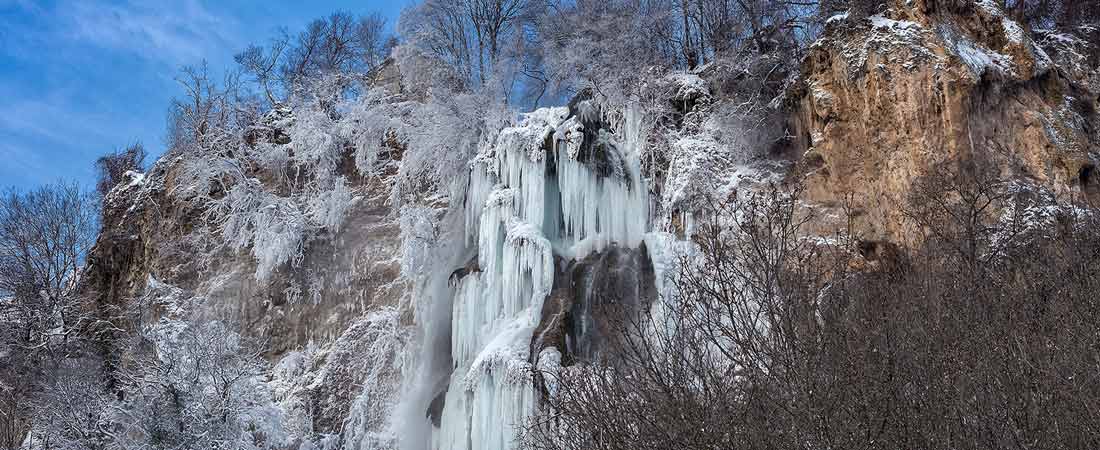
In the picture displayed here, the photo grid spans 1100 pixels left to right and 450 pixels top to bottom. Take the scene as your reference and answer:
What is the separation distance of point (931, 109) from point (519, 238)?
6.63 meters

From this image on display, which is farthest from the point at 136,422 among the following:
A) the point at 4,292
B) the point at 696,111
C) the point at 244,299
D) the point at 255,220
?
the point at 696,111

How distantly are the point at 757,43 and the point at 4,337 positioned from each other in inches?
682

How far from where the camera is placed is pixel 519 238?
45.9 feet

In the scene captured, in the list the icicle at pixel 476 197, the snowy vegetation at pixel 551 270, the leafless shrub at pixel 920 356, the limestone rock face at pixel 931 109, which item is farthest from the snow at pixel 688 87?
the leafless shrub at pixel 920 356

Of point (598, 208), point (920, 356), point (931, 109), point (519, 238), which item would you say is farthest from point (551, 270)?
point (920, 356)

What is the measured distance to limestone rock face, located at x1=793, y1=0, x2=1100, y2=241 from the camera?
477 inches

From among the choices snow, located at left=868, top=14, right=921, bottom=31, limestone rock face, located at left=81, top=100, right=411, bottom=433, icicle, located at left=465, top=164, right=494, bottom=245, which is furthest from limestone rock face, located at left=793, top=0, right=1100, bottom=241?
limestone rock face, located at left=81, top=100, right=411, bottom=433

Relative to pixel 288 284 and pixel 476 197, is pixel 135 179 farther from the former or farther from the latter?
pixel 476 197

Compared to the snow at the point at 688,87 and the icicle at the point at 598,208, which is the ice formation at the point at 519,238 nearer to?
the icicle at the point at 598,208

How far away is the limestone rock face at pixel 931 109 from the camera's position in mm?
12109

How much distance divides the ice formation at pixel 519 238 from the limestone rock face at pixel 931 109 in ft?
11.2

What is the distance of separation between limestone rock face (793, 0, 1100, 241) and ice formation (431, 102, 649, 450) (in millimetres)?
3399

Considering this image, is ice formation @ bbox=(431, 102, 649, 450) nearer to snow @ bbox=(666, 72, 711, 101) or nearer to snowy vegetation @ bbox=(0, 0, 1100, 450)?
snowy vegetation @ bbox=(0, 0, 1100, 450)

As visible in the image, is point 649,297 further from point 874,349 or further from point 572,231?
point 874,349
